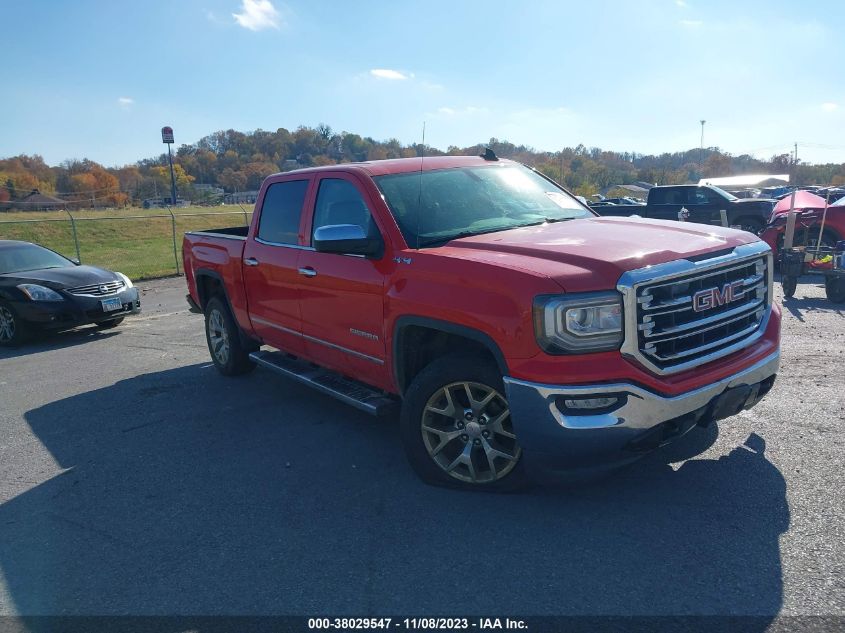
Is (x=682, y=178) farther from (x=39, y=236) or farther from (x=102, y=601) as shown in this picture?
(x=102, y=601)

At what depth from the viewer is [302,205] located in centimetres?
548

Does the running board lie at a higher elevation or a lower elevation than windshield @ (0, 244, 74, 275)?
lower

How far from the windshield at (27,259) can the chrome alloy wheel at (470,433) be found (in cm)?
877

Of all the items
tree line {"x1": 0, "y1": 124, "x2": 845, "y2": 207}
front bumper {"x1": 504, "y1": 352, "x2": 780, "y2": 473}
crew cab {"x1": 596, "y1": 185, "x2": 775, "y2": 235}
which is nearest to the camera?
front bumper {"x1": 504, "y1": 352, "x2": 780, "y2": 473}

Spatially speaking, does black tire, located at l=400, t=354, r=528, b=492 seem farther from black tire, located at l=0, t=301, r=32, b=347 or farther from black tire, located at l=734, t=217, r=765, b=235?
black tire, located at l=734, t=217, r=765, b=235

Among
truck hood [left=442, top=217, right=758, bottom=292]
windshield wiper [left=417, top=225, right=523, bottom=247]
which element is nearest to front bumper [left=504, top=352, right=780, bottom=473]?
truck hood [left=442, top=217, right=758, bottom=292]

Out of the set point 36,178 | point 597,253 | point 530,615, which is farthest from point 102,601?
point 36,178

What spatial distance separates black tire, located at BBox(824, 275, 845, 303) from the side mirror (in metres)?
7.92

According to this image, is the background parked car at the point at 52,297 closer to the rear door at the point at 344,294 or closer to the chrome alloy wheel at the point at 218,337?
the chrome alloy wheel at the point at 218,337

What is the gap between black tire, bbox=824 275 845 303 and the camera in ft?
30.9

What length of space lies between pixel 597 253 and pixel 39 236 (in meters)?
33.4

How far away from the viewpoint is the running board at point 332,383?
4633mm

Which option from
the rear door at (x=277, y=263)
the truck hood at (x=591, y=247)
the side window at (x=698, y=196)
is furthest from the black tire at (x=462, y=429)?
the side window at (x=698, y=196)

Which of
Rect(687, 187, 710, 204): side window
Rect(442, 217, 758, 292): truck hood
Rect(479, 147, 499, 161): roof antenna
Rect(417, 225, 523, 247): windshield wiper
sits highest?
Rect(479, 147, 499, 161): roof antenna
